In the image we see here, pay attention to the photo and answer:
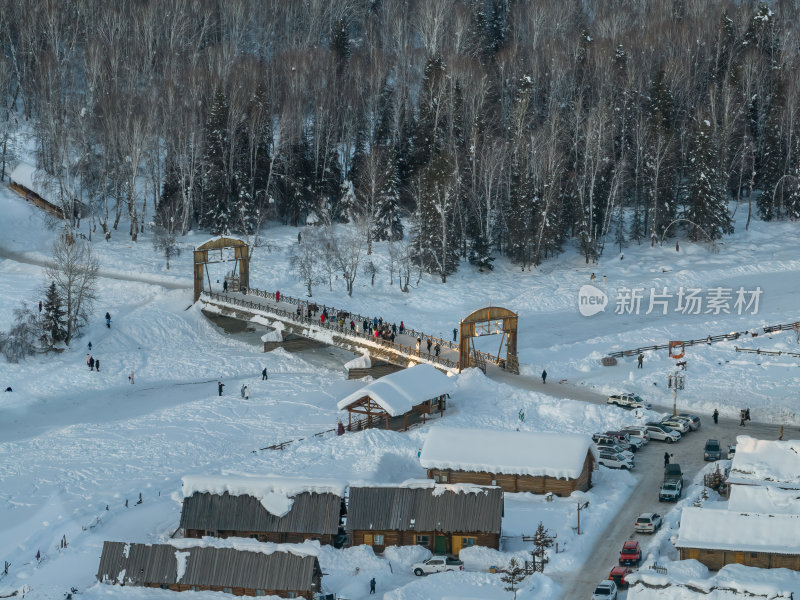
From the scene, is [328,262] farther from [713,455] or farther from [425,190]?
[713,455]

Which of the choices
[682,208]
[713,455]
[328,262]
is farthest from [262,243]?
[713,455]

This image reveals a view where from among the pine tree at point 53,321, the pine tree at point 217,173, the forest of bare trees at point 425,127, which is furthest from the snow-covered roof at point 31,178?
the pine tree at point 53,321

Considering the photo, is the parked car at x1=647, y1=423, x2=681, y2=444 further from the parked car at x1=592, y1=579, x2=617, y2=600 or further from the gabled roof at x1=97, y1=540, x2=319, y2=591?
Answer: the gabled roof at x1=97, y1=540, x2=319, y2=591

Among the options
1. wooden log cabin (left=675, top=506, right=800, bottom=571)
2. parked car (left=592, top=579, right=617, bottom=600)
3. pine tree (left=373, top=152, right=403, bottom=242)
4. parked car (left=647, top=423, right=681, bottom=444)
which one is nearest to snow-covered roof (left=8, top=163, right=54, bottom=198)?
pine tree (left=373, top=152, right=403, bottom=242)

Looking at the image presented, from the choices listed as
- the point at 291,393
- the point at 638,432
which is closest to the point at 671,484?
the point at 638,432

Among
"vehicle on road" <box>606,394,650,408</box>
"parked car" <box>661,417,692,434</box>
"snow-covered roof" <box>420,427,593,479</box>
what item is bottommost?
"snow-covered roof" <box>420,427,593,479</box>

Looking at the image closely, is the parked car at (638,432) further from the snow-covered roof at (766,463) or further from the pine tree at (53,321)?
the pine tree at (53,321)
